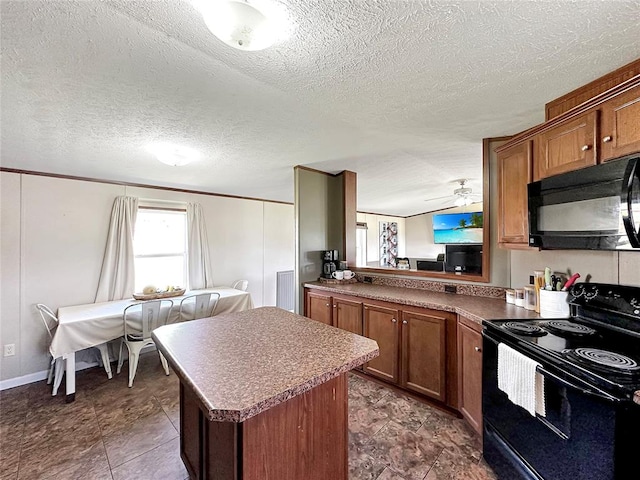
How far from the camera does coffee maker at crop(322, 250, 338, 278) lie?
3.49m

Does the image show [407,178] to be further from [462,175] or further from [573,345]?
[573,345]

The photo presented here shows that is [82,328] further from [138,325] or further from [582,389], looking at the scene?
[582,389]

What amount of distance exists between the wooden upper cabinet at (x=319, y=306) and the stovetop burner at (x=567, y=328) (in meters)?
1.93

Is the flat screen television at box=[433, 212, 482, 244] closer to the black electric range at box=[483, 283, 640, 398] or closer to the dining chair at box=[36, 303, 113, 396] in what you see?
the black electric range at box=[483, 283, 640, 398]

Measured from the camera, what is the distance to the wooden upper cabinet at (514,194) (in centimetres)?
185

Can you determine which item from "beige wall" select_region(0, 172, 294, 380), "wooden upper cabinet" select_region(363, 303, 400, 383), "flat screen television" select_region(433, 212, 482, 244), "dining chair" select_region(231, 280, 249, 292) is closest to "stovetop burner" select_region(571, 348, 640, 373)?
"wooden upper cabinet" select_region(363, 303, 400, 383)

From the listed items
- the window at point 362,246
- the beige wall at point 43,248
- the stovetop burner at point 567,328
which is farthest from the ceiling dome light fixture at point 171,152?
the window at point 362,246

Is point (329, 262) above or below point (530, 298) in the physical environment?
above

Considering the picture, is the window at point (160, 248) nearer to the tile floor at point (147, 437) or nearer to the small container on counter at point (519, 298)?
the tile floor at point (147, 437)

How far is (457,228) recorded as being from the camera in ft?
22.3

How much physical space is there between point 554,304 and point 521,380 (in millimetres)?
710

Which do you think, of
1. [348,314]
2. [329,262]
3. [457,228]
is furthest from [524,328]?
[457,228]

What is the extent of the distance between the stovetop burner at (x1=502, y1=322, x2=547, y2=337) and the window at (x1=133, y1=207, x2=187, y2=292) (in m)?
3.99

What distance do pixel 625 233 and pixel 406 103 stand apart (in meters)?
1.32
